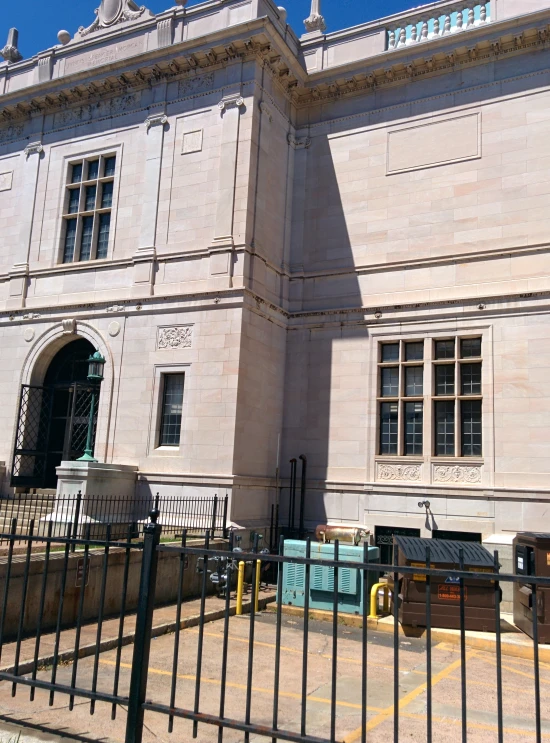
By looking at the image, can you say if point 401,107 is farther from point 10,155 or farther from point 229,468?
point 10,155

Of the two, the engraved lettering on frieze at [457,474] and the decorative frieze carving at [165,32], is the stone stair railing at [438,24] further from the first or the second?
the engraved lettering on frieze at [457,474]

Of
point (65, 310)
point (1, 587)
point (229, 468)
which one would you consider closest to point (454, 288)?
point (229, 468)

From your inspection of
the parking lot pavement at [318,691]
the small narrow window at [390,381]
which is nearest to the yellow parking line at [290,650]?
the parking lot pavement at [318,691]

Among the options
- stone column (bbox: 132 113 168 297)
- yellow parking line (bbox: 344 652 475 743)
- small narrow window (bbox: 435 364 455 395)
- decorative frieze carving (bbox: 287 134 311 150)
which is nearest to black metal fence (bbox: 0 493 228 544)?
stone column (bbox: 132 113 168 297)

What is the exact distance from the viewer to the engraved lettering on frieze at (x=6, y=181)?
22.1 metres

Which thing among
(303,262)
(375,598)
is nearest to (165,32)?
(303,262)

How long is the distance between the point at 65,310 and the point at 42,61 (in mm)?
8680

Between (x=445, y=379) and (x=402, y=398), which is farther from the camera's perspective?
(x=402, y=398)

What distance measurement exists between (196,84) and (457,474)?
13073 mm

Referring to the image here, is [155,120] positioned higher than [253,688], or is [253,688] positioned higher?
[155,120]

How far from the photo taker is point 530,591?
11.2 m

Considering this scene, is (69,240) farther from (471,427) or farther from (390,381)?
(471,427)

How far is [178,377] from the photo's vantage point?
701 inches

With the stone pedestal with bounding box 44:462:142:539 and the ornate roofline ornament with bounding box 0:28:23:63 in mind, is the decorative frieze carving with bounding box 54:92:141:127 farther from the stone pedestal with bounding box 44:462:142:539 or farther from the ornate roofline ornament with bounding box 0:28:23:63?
the stone pedestal with bounding box 44:462:142:539
